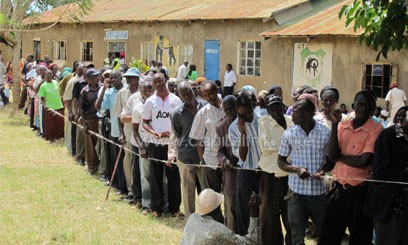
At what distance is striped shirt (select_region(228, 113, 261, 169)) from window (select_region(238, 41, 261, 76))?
14347 mm

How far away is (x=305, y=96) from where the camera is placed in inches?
229

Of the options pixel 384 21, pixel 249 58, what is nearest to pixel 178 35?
pixel 249 58

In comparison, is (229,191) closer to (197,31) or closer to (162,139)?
(162,139)

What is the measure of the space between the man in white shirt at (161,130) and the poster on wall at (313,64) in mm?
10460

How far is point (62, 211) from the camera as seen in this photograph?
27.6ft

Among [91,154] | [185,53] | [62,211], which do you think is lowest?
[62,211]

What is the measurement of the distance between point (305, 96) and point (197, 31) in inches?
675

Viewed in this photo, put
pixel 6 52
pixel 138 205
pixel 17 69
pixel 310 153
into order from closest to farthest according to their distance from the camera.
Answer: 1. pixel 310 153
2. pixel 138 205
3. pixel 17 69
4. pixel 6 52

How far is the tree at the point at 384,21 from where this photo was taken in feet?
18.7

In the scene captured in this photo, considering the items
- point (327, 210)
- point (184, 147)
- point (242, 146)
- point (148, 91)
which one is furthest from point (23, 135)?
point (327, 210)

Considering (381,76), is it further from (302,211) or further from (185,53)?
(302,211)

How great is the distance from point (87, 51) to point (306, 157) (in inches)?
992

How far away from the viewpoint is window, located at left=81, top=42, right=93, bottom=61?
2933 cm

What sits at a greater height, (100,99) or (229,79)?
(229,79)
